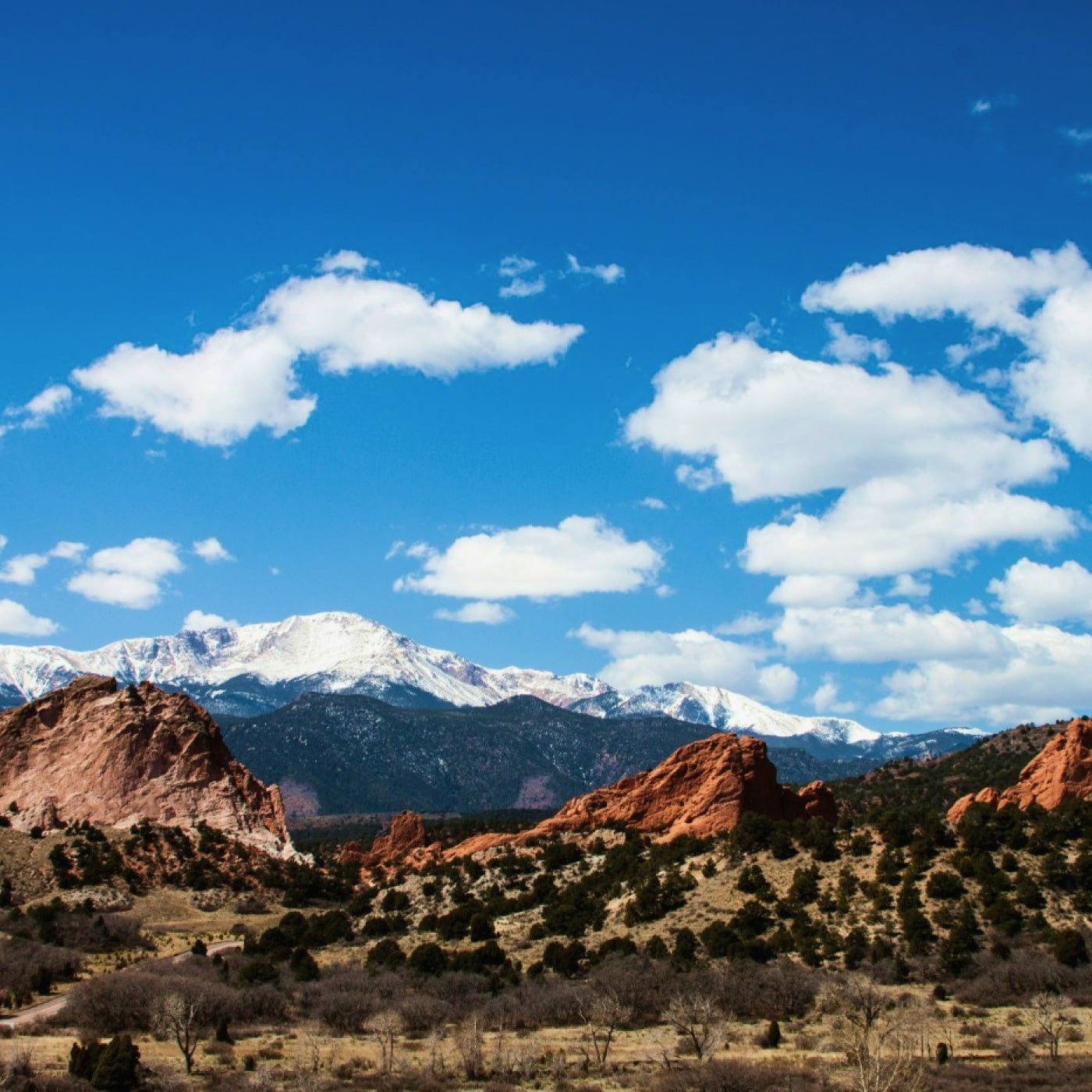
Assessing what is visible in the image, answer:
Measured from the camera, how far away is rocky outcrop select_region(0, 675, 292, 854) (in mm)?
106250

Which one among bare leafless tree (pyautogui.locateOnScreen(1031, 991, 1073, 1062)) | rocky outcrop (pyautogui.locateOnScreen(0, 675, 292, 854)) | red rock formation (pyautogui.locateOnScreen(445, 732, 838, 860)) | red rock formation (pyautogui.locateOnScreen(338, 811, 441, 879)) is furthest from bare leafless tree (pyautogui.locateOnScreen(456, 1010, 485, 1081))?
rocky outcrop (pyautogui.locateOnScreen(0, 675, 292, 854))

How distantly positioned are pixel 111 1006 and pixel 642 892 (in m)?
30.4

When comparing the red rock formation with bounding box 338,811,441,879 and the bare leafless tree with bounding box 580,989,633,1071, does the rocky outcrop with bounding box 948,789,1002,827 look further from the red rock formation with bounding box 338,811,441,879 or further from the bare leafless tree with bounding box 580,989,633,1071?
the red rock formation with bounding box 338,811,441,879

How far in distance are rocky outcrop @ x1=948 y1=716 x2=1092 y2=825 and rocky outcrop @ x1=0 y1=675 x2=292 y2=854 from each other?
69.1 m

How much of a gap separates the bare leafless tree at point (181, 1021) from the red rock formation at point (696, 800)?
142 feet

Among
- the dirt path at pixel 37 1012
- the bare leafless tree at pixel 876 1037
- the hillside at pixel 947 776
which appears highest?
the hillside at pixel 947 776

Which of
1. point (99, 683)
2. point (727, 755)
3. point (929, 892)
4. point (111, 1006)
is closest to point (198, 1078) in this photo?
point (111, 1006)

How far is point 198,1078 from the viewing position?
34.3 metres

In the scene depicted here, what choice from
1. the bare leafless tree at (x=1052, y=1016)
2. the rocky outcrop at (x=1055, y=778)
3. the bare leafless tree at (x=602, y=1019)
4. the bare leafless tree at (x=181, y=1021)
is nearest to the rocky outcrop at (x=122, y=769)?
the bare leafless tree at (x=181, y=1021)

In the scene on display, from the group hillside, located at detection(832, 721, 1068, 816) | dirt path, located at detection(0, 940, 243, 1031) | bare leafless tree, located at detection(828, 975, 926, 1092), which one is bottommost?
dirt path, located at detection(0, 940, 243, 1031)

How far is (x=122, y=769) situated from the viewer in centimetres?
10831

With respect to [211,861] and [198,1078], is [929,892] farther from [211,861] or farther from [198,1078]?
[211,861]

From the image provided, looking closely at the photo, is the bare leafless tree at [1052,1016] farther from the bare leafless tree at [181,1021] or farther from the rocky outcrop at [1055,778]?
the rocky outcrop at [1055,778]

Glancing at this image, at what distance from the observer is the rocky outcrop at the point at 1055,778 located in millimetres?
74500
